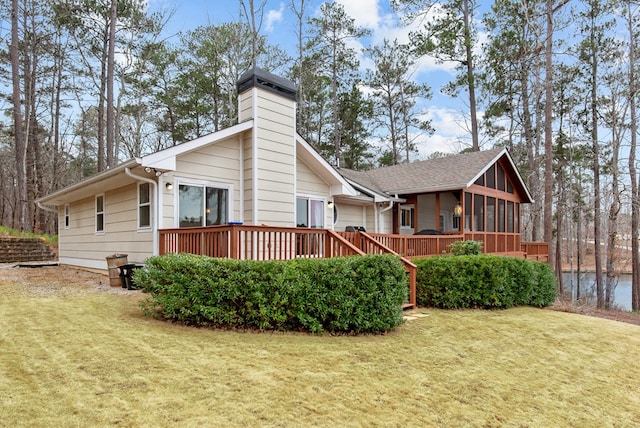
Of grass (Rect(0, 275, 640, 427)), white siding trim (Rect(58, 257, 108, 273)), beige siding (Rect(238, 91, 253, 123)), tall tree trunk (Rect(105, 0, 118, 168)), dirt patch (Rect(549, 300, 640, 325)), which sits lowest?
dirt patch (Rect(549, 300, 640, 325))

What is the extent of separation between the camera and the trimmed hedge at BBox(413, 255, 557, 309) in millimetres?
7805

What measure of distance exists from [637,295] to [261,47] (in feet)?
71.2

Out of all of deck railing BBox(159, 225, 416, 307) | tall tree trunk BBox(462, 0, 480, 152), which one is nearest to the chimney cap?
deck railing BBox(159, 225, 416, 307)

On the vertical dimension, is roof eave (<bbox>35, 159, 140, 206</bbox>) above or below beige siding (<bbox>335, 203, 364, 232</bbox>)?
above

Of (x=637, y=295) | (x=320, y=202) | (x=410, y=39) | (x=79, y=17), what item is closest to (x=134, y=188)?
(x=320, y=202)

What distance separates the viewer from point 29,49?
63.2ft

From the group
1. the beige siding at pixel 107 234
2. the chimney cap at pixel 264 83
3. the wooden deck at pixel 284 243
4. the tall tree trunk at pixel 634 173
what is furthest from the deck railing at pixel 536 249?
the beige siding at pixel 107 234

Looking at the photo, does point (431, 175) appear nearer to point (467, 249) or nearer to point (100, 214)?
point (467, 249)

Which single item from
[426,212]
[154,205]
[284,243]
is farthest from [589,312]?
[154,205]

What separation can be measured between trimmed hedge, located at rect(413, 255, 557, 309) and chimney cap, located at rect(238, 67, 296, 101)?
5063 millimetres

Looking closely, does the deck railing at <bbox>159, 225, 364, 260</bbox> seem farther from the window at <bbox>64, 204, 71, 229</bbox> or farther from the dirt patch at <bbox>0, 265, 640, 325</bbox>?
the window at <bbox>64, 204, 71, 229</bbox>

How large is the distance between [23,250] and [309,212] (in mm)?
13193

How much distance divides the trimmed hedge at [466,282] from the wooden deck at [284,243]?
544 mm

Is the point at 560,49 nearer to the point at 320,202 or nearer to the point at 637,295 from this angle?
the point at 637,295
